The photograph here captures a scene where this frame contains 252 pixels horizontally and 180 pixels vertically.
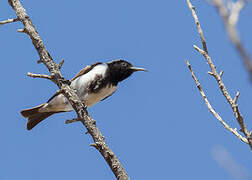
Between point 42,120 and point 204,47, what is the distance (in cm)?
540

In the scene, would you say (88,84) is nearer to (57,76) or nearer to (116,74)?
(116,74)

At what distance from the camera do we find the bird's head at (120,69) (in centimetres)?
707

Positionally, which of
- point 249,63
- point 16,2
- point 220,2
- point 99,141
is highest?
point 16,2

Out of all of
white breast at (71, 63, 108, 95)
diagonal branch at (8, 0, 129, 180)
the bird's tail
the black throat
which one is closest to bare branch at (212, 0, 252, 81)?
diagonal branch at (8, 0, 129, 180)

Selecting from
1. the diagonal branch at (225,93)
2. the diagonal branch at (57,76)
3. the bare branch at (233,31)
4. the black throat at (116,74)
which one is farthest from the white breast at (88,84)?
the bare branch at (233,31)

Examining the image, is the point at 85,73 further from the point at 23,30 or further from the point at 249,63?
the point at 249,63

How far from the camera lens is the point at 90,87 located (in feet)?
21.3

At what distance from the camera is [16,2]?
14.0 feet

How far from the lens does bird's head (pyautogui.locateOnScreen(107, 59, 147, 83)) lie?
7073mm

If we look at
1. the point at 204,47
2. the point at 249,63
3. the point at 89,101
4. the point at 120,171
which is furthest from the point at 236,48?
the point at 89,101

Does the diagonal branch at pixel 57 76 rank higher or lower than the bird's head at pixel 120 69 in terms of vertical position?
lower

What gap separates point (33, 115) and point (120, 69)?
1.80 m

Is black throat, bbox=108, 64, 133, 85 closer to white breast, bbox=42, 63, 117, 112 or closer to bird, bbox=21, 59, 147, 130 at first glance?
bird, bbox=21, 59, 147, 130

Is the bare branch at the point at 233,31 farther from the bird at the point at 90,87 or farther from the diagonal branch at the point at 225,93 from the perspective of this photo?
the bird at the point at 90,87
